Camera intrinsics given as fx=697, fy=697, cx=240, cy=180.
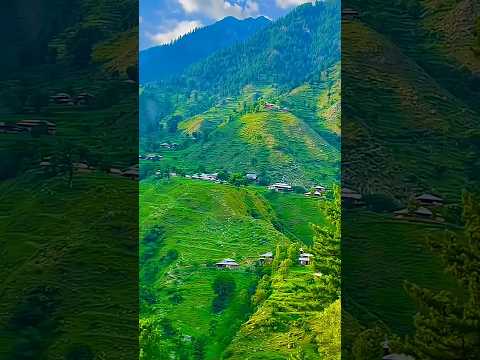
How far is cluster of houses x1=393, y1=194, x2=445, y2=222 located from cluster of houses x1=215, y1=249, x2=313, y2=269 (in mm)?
2975

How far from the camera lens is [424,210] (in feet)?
12.6

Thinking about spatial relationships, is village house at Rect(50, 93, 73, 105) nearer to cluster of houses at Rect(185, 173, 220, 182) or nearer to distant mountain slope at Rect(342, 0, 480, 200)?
distant mountain slope at Rect(342, 0, 480, 200)

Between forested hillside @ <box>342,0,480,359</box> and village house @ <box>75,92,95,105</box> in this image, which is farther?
village house @ <box>75,92,95,105</box>

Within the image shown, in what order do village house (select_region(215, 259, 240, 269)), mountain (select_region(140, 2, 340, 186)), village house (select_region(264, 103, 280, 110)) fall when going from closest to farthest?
village house (select_region(215, 259, 240, 269)) < mountain (select_region(140, 2, 340, 186)) < village house (select_region(264, 103, 280, 110))

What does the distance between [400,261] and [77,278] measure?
181 cm

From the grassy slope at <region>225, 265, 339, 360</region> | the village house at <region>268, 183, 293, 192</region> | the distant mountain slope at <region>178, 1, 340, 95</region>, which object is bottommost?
the grassy slope at <region>225, 265, 339, 360</region>

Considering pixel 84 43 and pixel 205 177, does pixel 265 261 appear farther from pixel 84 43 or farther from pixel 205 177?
pixel 84 43

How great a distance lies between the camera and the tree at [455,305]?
3.44 metres

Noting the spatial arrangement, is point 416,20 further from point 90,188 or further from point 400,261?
point 90,188

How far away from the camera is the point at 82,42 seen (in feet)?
13.4

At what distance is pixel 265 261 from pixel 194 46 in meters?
2.51

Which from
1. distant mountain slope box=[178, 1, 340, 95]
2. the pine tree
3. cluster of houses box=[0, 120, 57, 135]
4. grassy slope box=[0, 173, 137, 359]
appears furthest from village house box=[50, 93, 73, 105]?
distant mountain slope box=[178, 1, 340, 95]

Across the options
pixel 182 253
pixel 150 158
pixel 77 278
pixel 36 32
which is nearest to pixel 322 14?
pixel 150 158

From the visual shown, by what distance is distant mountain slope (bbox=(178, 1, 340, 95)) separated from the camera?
765cm
